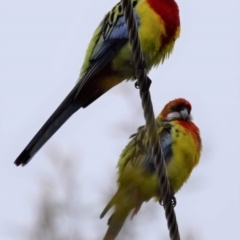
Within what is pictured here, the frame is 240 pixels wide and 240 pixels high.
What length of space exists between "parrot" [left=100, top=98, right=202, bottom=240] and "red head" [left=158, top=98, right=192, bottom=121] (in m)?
0.14

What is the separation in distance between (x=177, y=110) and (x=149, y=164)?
0.77 metres

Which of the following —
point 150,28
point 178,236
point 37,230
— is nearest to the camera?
point 37,230

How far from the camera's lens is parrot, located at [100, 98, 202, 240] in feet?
15.3

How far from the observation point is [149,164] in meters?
4.93

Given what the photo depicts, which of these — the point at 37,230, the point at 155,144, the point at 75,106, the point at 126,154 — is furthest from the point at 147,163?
the point at 37,230

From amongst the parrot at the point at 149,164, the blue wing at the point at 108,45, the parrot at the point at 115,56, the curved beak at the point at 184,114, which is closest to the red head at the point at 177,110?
the curved beak at the point at 184,114

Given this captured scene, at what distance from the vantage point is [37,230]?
280 cm

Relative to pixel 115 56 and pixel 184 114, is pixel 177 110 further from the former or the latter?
pixel 115 56

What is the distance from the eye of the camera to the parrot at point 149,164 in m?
4.68

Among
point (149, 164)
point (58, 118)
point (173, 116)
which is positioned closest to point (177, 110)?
point (173, 116)

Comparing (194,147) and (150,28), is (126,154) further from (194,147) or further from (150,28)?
(150,28)

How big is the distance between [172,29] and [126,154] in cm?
94

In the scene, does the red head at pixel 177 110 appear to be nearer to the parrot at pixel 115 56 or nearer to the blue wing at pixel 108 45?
the parrot at pixel 115 56

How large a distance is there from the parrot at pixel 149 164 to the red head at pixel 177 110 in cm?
14
